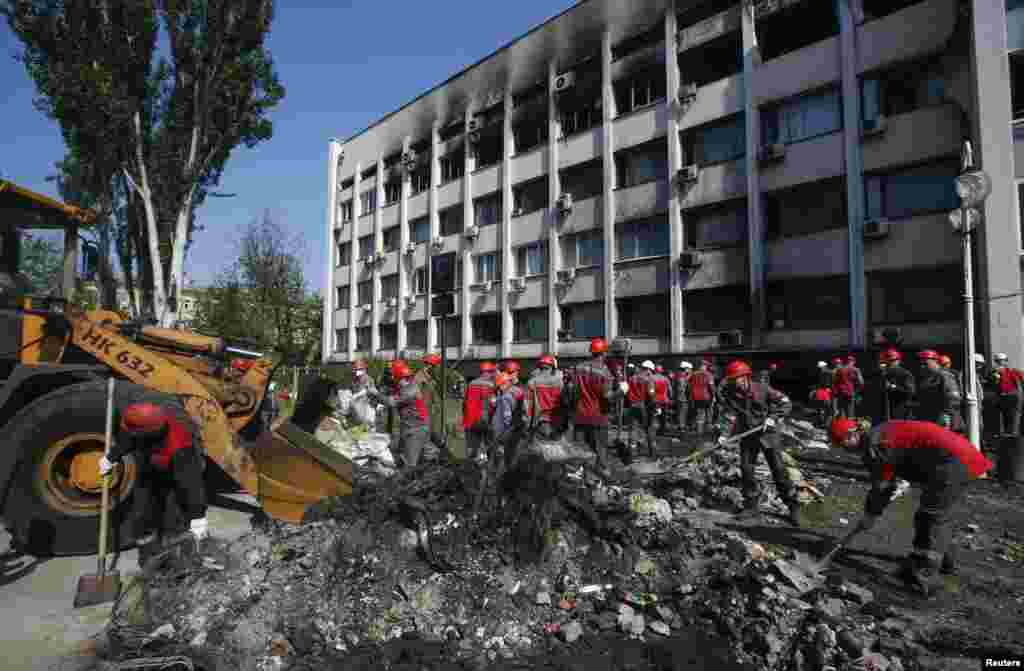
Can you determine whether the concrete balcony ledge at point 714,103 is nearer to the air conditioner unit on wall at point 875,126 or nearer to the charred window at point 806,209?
the charred window at point 806,209

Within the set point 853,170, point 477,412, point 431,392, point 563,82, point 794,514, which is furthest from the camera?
point 563,82

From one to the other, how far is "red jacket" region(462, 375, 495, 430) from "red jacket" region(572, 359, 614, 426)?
148 centimetres

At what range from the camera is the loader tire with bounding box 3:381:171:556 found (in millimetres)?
5266

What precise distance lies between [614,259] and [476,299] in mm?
7808

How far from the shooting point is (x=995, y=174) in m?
13.2

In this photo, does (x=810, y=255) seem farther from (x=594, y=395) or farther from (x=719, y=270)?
(x=594, y=395)

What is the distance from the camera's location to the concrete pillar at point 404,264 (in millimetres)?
31375

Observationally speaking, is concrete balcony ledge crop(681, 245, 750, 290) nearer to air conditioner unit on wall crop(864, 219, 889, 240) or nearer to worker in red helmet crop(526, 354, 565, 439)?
air conditioner unit on wall crop(864, 219, 889, 240)

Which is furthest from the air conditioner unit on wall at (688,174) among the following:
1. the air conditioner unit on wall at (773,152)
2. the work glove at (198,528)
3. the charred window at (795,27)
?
the work glove at (198,528)

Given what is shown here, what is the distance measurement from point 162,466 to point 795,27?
20134mm

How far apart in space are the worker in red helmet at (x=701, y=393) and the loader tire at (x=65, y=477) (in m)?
10.4

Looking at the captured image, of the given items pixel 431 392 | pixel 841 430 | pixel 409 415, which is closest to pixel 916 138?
pixel 841 430

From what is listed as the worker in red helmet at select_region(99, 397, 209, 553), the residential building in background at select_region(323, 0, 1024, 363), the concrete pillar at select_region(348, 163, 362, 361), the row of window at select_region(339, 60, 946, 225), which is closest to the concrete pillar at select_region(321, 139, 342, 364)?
the concrete pillar at select_region(348, 163, 362, 361)

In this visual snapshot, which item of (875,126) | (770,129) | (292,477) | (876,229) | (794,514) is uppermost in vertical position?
(770,129)
